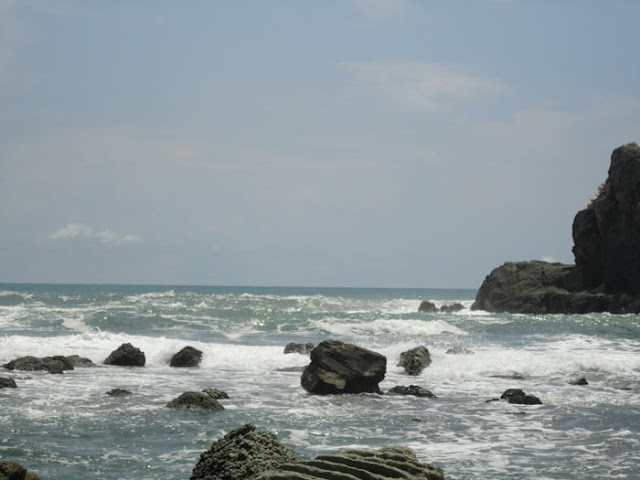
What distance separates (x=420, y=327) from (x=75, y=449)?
98.0ft

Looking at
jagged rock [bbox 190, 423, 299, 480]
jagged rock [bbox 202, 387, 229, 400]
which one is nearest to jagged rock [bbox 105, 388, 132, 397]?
jagged rock [bbox 202, 387, 229, 400]

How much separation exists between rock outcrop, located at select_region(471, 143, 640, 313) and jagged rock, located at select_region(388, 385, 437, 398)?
113 feet

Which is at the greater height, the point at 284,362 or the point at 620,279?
the point at 620,279

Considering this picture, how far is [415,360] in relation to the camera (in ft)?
71.9

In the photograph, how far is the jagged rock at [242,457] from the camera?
7941 millimetres

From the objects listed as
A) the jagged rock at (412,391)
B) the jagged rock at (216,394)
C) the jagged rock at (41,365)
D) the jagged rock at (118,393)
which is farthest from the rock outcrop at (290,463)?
the jagged rock at (41,365)

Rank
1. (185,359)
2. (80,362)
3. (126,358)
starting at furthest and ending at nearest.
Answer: (185,359) → (126,358) → (80,362)

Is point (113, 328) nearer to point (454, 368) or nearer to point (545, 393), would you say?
point (454, 368)

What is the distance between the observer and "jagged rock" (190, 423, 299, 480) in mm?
7941

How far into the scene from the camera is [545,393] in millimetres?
17375

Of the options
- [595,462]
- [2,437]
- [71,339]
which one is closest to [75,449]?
[2,437]

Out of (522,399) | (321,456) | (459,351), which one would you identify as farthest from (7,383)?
(459,351)

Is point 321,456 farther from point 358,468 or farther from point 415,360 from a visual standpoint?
point 415,360

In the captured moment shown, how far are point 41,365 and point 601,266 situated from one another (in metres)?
41.0
